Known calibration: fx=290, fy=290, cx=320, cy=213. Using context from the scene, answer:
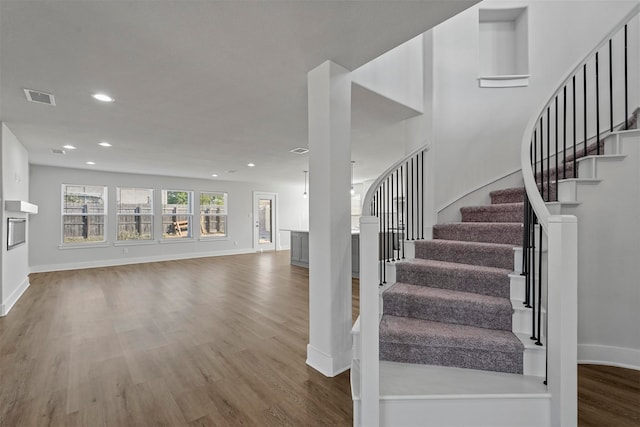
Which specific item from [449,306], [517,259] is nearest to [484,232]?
[517,259]

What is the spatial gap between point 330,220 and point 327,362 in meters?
1.11

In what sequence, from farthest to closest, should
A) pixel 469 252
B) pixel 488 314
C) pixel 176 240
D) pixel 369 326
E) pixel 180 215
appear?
1. pixel 180 215
2. pixel 176 240
3. pixel 469 252
4. pixel 488 314
5. pixel 369 326

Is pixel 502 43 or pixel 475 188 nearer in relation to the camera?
pixel 475 188

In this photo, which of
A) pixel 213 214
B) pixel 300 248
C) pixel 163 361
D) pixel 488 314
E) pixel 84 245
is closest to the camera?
pixel 488 314

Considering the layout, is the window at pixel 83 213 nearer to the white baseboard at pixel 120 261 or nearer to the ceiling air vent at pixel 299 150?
the white baseboard at pixel 120 261

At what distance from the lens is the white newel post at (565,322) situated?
5.01 feet

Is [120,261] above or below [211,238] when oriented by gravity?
below

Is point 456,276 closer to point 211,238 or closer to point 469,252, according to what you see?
point 469,252

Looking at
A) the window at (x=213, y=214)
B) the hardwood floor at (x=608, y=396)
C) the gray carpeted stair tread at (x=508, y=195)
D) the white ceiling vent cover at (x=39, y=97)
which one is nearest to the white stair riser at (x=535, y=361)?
the hardwood floor at (x=608, y=396)

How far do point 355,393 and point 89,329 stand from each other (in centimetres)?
316

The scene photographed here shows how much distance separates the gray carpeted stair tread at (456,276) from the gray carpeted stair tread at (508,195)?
1.13 metres

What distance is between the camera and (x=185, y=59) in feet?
7.59

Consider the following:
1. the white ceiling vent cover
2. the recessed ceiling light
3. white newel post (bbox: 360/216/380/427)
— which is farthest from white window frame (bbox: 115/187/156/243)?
white newel post (bbox: 360/216/380/427)

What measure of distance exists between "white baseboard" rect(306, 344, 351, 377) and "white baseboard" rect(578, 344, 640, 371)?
1.95 m
